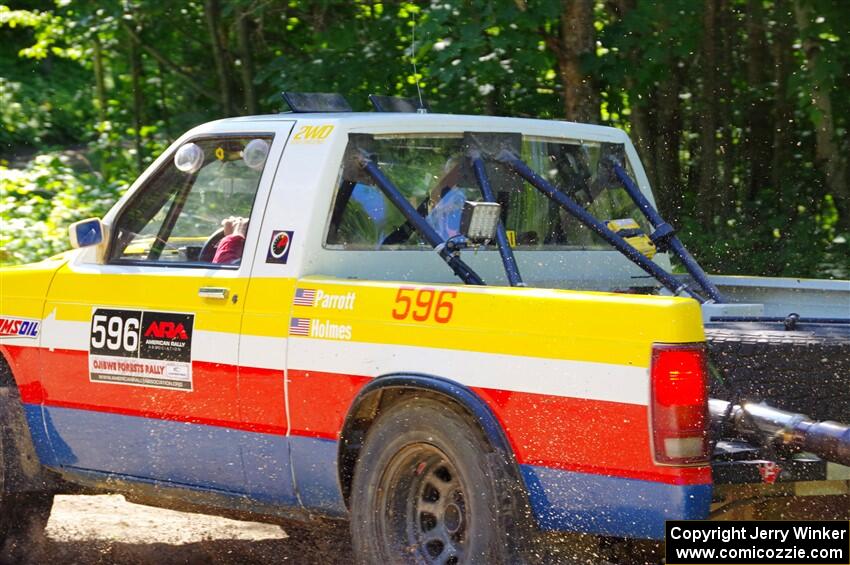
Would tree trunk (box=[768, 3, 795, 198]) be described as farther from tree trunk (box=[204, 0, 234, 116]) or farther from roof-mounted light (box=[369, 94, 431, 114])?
roof-mounted light (box=[369, 94, 431, 114])

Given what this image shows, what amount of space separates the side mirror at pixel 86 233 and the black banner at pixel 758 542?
2.92 meters

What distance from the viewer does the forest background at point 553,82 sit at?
1122 centimetres

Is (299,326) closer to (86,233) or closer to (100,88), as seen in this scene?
(86,233)

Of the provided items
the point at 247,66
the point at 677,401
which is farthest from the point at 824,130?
the point at 677,401

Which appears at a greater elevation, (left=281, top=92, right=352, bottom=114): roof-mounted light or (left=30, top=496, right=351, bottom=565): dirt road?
(left=281, top=92, right=352, bottom=114): roof-mounted light

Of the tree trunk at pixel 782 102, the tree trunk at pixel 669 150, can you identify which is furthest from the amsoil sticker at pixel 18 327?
the tree trunk at pixel 669 150

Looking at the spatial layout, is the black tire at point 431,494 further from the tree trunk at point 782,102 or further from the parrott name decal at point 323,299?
the tree trunk at point 782,102

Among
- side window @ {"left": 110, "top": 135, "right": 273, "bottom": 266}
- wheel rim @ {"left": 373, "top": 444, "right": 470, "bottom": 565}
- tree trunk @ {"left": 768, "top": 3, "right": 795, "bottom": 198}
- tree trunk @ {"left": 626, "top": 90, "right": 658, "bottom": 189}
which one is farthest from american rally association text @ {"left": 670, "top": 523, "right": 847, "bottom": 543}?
tree trunk @ {"left": 626, "top": 90, "right": 658, "bottom": 189}

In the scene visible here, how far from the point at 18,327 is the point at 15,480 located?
687 millimetres

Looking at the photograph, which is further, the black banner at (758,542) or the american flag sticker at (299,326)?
the american flag sticker at (299,326)

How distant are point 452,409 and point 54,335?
2131mm

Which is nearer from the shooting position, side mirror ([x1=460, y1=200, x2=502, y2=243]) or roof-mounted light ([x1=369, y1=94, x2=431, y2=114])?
side mirror ([x1=460, y1=200, x2=502, y2=243])

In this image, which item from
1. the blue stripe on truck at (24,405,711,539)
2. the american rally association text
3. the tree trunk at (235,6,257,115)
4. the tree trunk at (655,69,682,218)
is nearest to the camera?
the blue stripe on truck at (24,405,711,539)

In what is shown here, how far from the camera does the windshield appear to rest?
555cm
